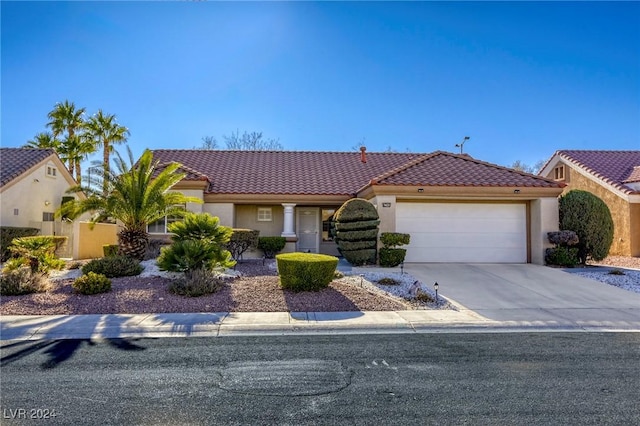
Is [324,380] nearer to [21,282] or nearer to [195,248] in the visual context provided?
[195,248]

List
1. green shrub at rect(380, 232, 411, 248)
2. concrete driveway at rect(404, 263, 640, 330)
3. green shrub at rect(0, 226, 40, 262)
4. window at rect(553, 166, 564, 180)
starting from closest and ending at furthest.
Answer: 1. concrete driveway at rect(404, 263, 640, 330)
2. green shrub at rect(380, 232, 411, 248)
3. green shrub at rect(0, 226, 40, 262)
4. window at rect(553, 166, 564, 180)

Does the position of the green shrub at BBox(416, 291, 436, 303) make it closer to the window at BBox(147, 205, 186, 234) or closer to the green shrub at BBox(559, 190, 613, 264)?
the green shrub at BBox(559, 190, 613, 264)

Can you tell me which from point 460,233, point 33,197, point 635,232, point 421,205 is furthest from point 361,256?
point 33,197

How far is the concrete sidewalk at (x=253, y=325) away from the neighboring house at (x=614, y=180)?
14821 mm

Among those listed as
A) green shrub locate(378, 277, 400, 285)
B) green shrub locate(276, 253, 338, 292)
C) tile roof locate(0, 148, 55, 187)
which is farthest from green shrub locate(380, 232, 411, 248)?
tile roof locate(0, 148, 55, 187)

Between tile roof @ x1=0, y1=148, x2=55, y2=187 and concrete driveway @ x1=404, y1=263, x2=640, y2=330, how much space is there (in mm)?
18494

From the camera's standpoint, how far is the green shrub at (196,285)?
9391mm

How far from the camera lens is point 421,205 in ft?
50.4

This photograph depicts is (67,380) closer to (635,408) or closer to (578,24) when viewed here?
(635,408)

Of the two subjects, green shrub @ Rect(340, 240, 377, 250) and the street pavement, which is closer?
the street pavement

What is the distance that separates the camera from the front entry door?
19.0 meters

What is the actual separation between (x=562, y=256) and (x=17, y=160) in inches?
989

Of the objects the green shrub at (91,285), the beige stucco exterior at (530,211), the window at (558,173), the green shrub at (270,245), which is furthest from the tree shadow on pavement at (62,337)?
the window at (558,173)

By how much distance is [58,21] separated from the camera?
994 centimetres
